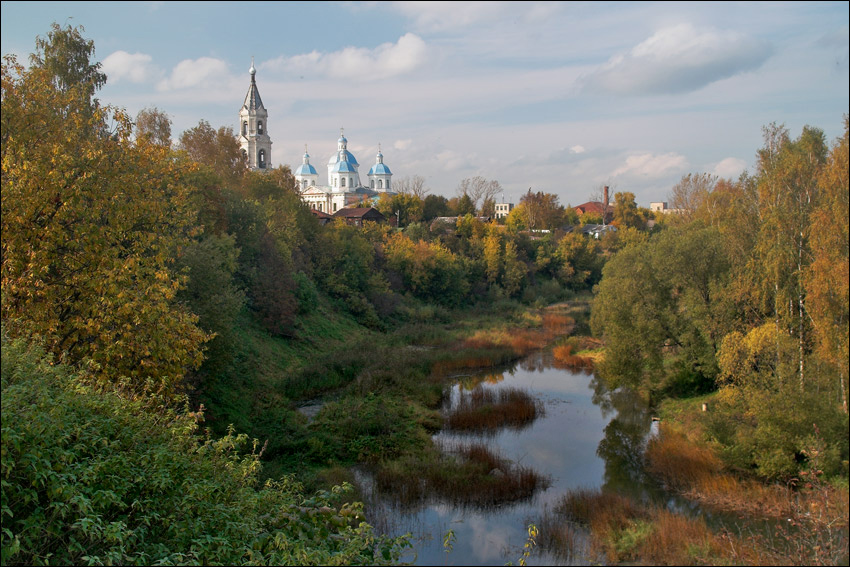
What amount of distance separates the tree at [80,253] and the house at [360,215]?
128ft

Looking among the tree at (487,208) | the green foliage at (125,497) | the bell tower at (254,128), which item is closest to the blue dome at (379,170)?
the tree at (487,208)

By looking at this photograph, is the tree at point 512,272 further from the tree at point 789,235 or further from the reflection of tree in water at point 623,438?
the tree at point 789,235

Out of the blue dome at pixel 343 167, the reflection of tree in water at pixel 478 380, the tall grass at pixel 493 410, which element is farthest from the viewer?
the blue dome at pixel 343 167

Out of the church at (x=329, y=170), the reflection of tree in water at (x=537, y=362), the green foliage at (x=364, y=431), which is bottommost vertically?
the reflection of tree in water at (x=537, y=362)

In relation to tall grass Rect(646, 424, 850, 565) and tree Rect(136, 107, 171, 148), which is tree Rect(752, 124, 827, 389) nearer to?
tall grass Rect(646, 424, 850, 565)

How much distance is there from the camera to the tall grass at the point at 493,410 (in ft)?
60.0

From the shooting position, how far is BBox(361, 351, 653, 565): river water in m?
11.1

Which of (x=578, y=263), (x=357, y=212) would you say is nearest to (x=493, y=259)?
(x=578, y=263)

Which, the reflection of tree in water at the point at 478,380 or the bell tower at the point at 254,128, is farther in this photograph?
the bell tower at the point at 254,128

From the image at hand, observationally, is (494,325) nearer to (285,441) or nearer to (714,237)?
(714,237)

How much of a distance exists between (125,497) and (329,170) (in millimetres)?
81135

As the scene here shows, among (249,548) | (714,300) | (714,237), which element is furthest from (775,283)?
(249,548)

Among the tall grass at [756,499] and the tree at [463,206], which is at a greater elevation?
the tree at [463,206]

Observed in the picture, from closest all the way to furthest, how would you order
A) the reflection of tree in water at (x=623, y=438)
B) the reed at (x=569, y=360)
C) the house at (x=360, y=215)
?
1. the reflection of tree in water at (x=623, y=438)
2. the reed at (x=569, y=360)
3. the house at (x=360, y=215)
